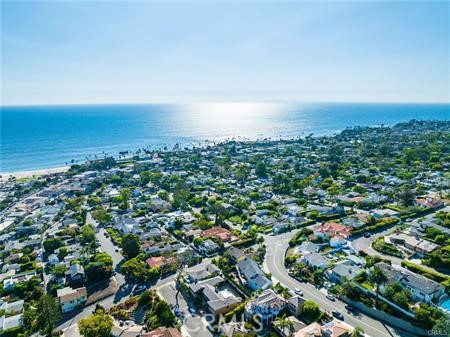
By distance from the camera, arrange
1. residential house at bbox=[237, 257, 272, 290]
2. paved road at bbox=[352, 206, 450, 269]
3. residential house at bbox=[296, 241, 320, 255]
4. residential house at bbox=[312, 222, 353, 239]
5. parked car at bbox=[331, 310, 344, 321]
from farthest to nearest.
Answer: residential house at bbox=[312, 222, 353, 239] → residential house at bbox=[296, 241, 320, 255] → paved road at bbox=[352, 206, 450, 269] → residential house at bbox=[237, 257, 272, 290] → parked car at bbox=[331, 310, 344, 321]

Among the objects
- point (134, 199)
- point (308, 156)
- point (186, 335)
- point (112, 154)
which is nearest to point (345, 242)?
point (186, 335)

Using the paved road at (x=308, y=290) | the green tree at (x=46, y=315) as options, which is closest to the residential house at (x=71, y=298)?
the green tree at (x=46, y=315)

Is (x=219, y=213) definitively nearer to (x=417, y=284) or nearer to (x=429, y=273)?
(x=417, y=284)

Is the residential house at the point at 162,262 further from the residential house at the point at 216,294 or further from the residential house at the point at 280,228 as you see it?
the residential house at the point at 280,228

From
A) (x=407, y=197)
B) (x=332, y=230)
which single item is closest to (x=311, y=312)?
(x=332, y=230)

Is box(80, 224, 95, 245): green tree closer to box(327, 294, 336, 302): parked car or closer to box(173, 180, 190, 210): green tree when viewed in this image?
box(173, 180, 190, 210): green tree

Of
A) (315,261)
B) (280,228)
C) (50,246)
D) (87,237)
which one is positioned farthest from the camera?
(280,228)

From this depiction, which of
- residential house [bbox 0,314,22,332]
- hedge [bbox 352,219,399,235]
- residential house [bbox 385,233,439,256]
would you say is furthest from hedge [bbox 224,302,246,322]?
residential house [bbox 385,233,439,256]
